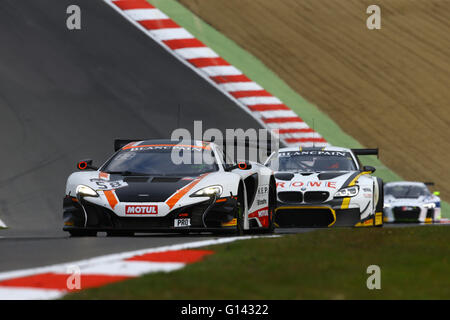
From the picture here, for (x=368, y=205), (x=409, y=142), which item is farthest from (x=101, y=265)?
(x=409, y=142)

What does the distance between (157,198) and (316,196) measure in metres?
3.64

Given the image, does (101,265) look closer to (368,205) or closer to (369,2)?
(368,205)

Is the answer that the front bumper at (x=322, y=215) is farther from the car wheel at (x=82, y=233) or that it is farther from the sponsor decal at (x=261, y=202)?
the car wheel at (x=82, y=233)

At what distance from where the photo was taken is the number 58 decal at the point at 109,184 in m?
Answer: 12.1

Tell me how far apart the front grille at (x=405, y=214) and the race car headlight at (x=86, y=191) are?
12.6 metres

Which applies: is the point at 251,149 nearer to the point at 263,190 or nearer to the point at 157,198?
the point at 263,190

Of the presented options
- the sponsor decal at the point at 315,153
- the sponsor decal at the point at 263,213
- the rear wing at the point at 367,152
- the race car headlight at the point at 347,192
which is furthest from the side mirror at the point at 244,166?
the rear wing at the point at 367,152

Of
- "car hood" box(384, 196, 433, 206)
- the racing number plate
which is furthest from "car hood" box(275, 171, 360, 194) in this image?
"car hood" box(384, 196, 433, 206)

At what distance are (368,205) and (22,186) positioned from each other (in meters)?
5.86

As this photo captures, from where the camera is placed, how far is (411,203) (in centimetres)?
2314

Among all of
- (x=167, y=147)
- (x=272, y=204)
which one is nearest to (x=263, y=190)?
(x=272, y=204)

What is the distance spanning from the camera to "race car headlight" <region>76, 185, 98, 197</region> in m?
12.0

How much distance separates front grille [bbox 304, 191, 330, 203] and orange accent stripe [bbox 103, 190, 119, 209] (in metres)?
3.81

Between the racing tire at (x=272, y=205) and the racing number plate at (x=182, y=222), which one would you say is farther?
the racing tire at (x=272, y=205)
